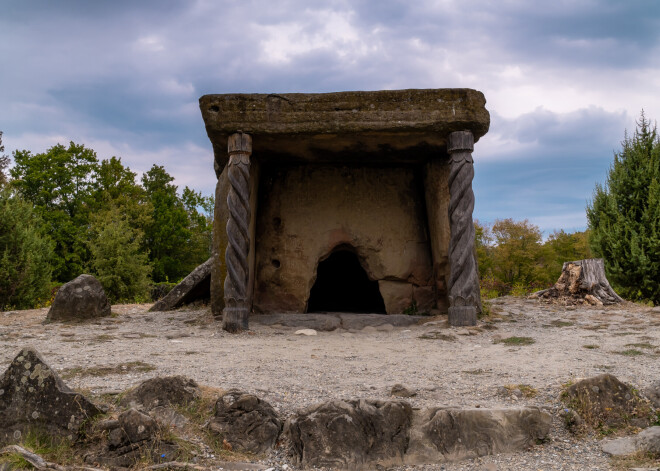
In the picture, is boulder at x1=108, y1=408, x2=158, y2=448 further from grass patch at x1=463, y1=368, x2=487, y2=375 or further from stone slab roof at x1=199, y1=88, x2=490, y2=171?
stone slab roof at x1=199, y1=88, x2=490, y2=171

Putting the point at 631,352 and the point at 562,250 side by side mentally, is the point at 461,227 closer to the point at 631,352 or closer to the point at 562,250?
the point at 631,352

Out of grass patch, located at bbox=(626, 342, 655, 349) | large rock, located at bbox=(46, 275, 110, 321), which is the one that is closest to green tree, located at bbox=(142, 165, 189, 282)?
large rock, located at bbox=(46, 275, 110, 321)

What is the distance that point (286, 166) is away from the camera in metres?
8.41

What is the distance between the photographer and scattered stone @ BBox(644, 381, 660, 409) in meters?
3.24

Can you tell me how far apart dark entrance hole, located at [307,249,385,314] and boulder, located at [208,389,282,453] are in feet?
25.2

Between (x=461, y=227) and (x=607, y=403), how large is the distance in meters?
3.92

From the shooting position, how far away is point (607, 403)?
3207 millimetres

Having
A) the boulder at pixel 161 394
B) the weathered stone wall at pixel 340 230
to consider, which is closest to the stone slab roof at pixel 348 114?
the weathered stone wall at pixel 340 230

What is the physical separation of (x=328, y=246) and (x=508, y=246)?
14611mm

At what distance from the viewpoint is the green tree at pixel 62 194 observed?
2172 cm

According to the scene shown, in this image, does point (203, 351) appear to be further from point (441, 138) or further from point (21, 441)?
point (441, 138)

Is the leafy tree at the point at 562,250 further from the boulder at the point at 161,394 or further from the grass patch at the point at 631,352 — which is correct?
the boulder at the point at 161,394

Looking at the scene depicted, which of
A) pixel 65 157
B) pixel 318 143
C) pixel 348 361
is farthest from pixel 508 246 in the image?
pixel 65 157

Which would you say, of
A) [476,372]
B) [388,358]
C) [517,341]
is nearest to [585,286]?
[517,341]
